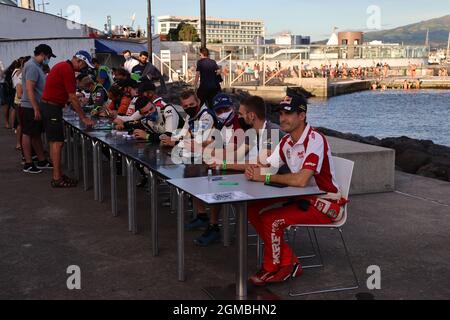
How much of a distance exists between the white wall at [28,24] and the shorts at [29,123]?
17.9 meters

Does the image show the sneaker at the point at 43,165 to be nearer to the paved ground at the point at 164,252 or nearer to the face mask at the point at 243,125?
the paved ground at the point at 164,252

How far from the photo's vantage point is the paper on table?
371 cm

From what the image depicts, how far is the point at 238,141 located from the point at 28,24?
2644 centimetres

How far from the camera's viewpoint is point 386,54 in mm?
83750

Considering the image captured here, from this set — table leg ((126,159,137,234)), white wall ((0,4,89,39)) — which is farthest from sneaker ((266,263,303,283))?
white wall ((0,4,89,39))

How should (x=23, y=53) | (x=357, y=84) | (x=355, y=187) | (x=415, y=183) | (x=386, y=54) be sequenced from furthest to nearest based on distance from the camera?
(x=386, y=54) < (x=357, y=84) < (x=23, y=53) < (x=415, y=183) < (x=355, y=187)

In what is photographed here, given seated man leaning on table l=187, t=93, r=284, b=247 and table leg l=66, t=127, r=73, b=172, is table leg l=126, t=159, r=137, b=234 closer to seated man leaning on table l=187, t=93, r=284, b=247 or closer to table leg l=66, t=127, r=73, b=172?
seated man leaning on table l=187, t=93, r=284, b=247

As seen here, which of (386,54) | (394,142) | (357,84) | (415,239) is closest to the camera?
(415,239)

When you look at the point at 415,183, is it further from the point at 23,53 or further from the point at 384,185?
the point at 23,53

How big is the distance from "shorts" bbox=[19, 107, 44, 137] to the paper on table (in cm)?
604

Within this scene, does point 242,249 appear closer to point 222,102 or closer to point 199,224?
point 222,102

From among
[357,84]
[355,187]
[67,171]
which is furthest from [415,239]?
[357,84]

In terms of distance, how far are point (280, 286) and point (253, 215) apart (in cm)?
60

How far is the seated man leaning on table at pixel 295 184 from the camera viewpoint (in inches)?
166
